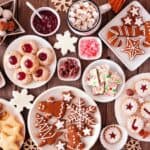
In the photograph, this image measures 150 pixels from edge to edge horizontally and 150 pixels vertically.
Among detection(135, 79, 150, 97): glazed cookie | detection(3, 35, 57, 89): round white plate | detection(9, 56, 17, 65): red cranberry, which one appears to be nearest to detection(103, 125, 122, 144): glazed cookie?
detection(135, 79, 150, 97): glazed cookie

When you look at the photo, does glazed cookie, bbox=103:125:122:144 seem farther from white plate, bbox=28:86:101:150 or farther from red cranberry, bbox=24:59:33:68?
red cranberry, bbox=24:59:33:68

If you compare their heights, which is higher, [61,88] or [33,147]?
[61,88]

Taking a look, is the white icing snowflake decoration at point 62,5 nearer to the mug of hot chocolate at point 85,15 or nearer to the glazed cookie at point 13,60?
the mug of hot chocolate at point 85,15

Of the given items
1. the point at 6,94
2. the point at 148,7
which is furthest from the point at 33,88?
the point at 148,7

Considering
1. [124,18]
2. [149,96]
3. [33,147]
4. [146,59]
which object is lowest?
[33,147]

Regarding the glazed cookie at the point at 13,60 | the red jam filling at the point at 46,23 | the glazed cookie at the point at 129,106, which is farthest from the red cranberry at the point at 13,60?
the glazed cookie at the point at 129,106

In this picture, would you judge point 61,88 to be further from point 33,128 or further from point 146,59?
point 146,59

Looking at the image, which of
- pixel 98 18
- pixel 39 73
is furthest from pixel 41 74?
pixel 98 18
